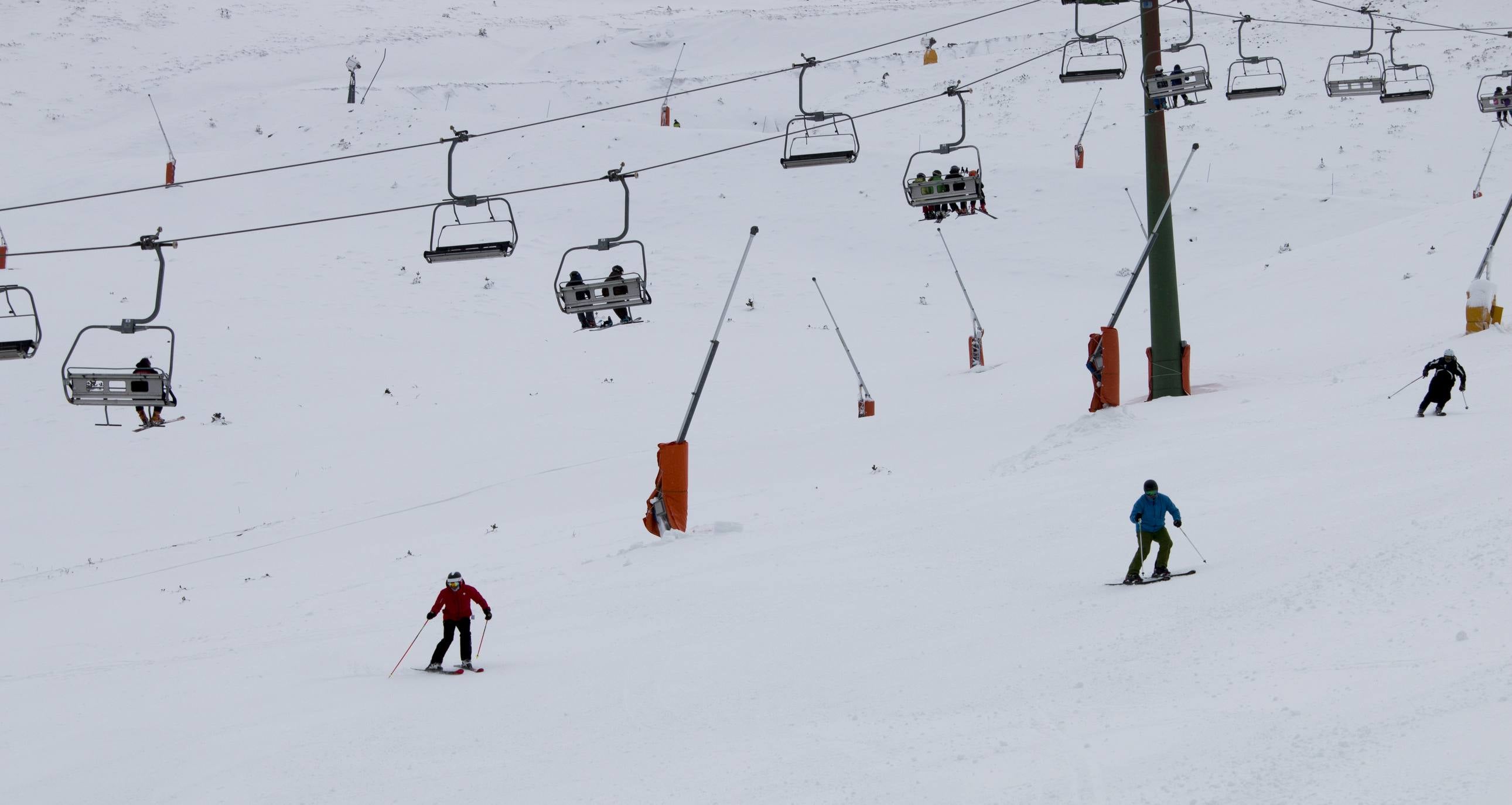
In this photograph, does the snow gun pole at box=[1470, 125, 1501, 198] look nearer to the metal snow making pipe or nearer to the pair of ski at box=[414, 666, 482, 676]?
the metal snow making pipe

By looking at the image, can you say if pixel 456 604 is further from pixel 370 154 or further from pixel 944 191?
pixel 370 154

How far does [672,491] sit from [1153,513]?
7.84m

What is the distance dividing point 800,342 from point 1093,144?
18.3 meters

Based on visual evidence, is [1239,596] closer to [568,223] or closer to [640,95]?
[568,223]

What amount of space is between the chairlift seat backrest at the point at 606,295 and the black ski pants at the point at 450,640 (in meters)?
4.50

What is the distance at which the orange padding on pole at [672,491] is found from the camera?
1808 cm

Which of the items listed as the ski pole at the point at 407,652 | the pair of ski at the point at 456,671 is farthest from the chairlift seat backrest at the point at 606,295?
the pair of ski at the point at 456,671

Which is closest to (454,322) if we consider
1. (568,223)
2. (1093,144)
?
(568,223)

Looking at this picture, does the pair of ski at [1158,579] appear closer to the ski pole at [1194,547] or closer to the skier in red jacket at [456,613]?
the ski pole at [1194,547]

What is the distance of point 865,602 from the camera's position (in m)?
13.1

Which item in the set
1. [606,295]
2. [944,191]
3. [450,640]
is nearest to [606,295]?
[606,295]

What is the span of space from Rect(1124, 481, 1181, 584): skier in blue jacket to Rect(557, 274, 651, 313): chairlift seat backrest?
6.61 meters

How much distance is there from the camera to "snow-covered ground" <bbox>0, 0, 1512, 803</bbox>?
31.1ft

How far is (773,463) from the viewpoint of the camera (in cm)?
2314
